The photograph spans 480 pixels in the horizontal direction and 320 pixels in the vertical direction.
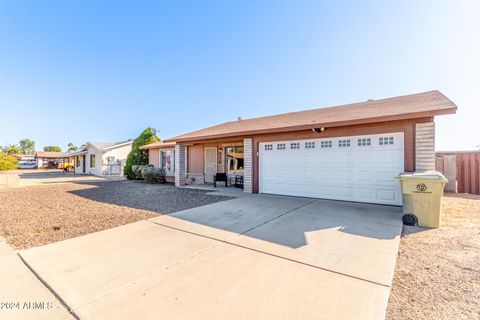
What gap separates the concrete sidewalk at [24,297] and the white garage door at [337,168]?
306 inches

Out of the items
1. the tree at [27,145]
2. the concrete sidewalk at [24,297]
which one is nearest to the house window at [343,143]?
the concrete sidewalk at [24,297]

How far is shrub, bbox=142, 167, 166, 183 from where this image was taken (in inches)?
592

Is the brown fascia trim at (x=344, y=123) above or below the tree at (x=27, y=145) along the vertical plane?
below

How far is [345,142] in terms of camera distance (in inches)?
305

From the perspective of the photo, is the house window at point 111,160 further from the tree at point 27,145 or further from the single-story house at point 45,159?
the tree at point 27,145

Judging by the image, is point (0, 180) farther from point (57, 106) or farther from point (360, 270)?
point (360, 270)

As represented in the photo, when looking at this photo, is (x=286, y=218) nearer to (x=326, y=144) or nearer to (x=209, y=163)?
(x=326, y=144)

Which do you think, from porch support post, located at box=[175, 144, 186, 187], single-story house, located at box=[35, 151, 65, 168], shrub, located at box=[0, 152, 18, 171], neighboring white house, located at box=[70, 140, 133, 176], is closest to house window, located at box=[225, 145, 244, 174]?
porch support post, located at box=[175, 144, 186, 187]

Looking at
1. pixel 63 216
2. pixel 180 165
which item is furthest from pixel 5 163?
pixel 63 216

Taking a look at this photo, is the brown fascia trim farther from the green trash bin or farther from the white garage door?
the green trash bin

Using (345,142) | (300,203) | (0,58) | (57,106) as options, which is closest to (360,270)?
(300,203)

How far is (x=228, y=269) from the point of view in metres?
3.06

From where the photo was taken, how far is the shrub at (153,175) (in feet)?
49.3

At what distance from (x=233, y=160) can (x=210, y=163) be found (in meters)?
1.52
